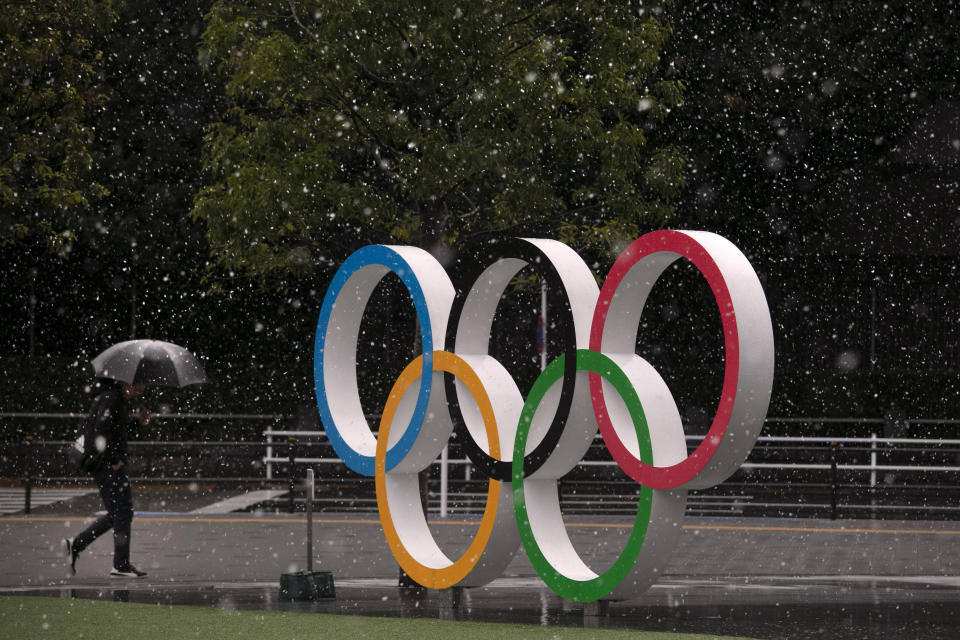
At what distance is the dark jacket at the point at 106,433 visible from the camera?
13578mm

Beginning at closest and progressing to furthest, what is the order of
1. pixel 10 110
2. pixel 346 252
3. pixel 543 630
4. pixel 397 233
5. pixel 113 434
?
pixel 543 630, pixel 113 434, pixel 397 233, pixel 10 110, pixel 346 252

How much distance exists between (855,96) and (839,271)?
4.63 meters

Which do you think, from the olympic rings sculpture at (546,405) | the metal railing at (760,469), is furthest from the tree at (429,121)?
the metal railing at (760,469)

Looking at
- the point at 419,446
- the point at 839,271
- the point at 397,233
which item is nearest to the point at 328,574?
the point at 419,446

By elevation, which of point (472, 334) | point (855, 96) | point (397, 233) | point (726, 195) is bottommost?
point (472, 334)

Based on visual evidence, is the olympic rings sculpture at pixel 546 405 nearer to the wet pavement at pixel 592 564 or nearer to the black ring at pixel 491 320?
the black ring at pixel 491 320

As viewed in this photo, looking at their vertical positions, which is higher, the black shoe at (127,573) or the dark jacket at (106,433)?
the dark jacket at (106,433)

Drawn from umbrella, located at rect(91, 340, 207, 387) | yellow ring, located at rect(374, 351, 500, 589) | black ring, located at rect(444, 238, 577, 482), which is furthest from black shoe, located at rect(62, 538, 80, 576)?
black ring, located at rect(444, 238, 577, 482)

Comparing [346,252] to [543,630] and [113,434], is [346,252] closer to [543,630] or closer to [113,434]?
[113,434]

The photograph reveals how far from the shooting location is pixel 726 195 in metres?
31.5

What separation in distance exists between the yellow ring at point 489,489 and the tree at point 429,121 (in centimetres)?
269

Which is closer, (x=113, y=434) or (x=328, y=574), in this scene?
(x=328, y=574)

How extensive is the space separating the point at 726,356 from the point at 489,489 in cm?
262

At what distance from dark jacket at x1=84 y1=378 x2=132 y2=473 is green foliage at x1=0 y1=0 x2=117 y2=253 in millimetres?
12397
